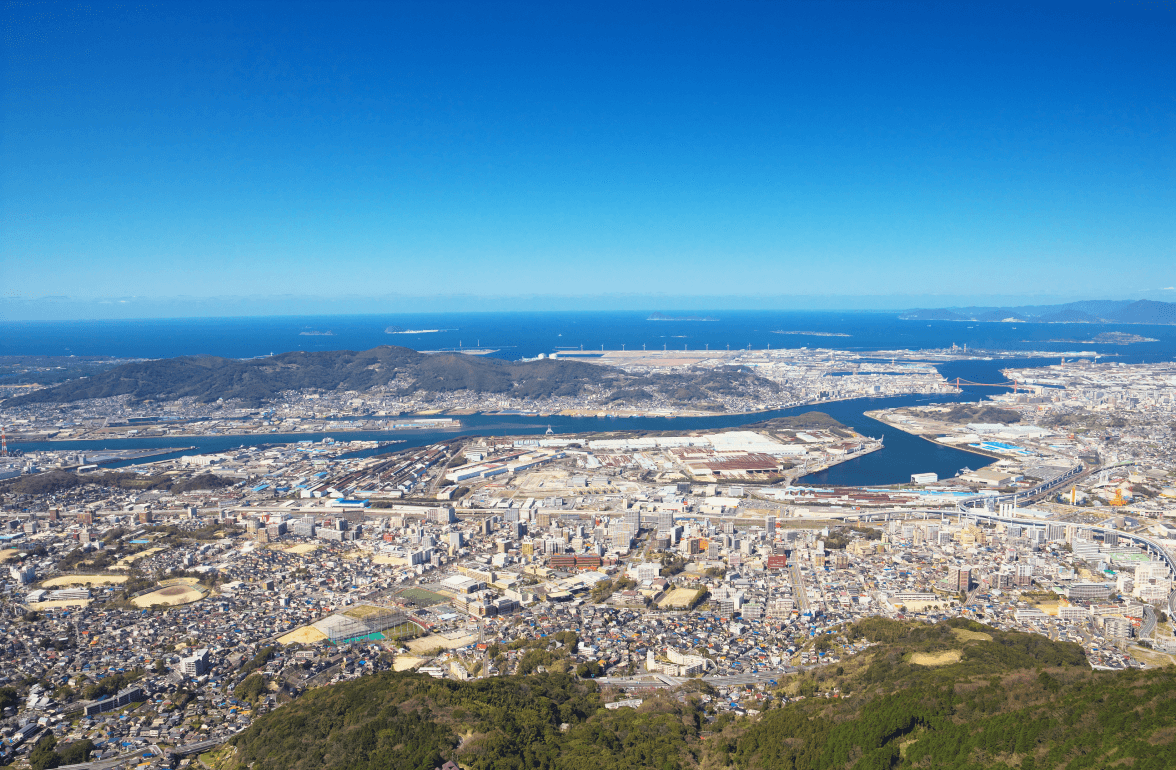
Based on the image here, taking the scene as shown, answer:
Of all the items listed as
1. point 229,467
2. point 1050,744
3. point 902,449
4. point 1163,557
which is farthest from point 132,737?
point 902,449

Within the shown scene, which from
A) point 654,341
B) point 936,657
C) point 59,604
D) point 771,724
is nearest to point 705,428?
point 936,657

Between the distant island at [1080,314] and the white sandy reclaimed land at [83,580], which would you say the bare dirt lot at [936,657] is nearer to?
the white sandy reclaimed land at [83,580]

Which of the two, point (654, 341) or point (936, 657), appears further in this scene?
point (654, 341)

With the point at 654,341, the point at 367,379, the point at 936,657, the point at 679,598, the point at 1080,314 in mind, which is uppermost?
the point at 1080,314

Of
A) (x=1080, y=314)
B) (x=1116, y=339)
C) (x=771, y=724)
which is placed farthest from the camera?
(x=1080, y=314)

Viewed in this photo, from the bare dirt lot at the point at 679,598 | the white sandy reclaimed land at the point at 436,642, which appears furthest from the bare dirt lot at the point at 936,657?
the white sandy reclaimed land at the point at 436,642

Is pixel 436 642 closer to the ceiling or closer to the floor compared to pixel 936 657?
closer to the floor

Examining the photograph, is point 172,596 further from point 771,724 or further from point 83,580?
point 771,724

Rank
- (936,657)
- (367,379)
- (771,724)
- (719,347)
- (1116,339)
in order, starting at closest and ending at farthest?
(771,724)
(936,657)
(367,379)
(1116,339)
(719,347)
